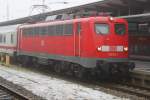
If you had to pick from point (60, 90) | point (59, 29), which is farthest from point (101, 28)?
point (60, 90)

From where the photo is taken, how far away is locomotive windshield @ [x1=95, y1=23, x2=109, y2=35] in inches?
675

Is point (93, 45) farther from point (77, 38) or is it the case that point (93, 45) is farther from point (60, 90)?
point (60, 90)

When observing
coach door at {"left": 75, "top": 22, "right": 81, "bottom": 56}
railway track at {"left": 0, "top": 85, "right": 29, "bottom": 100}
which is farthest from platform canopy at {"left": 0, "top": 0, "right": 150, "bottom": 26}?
railway track at {"left": 0, "top": 85, "right": 29, "bottom": 100}

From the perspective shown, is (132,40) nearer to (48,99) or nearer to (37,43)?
(37,43)

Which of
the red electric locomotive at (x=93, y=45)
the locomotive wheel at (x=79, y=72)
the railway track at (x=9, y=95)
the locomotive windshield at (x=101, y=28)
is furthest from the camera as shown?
the locomotive wheel at (x=79, y=72)

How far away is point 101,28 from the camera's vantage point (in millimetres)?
17281

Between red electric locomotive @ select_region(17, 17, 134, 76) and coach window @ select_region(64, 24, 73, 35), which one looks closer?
red electric locomotive @ select_region(17, 17, 134, 76)

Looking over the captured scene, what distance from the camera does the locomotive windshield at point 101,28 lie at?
1716 centimetres

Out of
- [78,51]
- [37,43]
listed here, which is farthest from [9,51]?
[78,51]

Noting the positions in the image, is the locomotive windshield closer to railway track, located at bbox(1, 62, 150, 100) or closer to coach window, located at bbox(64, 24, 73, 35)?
coach window, located at bbox(64, 24, 73, 35)

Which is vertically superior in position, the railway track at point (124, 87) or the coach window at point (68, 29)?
the coach window at point (68, 29)

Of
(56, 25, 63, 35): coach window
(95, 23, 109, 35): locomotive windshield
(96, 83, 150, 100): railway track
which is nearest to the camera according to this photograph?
(96, 83, 150, 100): railway track

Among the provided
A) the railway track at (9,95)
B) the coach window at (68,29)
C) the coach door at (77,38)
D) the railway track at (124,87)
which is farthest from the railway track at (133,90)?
the railway track at (9,95)

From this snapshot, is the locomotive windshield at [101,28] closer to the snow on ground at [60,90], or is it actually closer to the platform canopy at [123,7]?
the snow on ground at [60,90]
